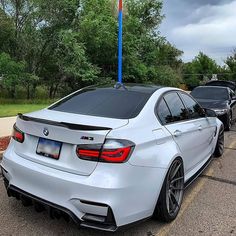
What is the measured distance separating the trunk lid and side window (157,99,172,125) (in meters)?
0.62

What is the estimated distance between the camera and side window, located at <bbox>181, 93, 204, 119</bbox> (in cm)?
472

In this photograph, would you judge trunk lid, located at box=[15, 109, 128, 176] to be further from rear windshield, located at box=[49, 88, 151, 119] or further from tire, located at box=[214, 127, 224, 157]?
tire, located at box=[214, 127, 224, 157]

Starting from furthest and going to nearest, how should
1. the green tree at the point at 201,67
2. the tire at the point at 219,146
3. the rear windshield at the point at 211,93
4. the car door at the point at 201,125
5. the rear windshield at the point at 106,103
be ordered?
the green tree at the point at 201,67, the rear windshield at the point at 211,93, the tire at the point at 219,146, the car door at the point at 201,125, the rear windshield at the point at 106,103

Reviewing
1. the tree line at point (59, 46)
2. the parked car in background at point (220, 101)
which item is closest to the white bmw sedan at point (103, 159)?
the parked car in background at point (220, 101)

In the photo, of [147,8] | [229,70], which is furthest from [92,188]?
[229,70]

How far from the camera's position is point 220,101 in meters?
10.6

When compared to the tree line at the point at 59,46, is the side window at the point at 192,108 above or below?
below

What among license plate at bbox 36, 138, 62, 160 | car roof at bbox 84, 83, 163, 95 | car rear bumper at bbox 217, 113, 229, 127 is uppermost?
car roof at bbox 84, 83, 163, 95

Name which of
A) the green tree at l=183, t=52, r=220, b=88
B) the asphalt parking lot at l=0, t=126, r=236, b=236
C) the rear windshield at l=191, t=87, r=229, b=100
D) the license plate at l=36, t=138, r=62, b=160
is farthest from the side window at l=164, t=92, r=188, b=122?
the green tree at l=183, t=52, r=220, b=88

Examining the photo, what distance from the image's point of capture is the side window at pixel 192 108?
4725 millimetres

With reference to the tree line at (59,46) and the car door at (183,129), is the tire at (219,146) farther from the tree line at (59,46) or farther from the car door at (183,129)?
the tree line at (59,46)

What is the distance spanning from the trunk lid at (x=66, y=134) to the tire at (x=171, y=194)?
844 millimetres

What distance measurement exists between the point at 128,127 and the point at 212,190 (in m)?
2.22

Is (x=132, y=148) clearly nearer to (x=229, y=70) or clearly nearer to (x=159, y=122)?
(x=159, y=122)
